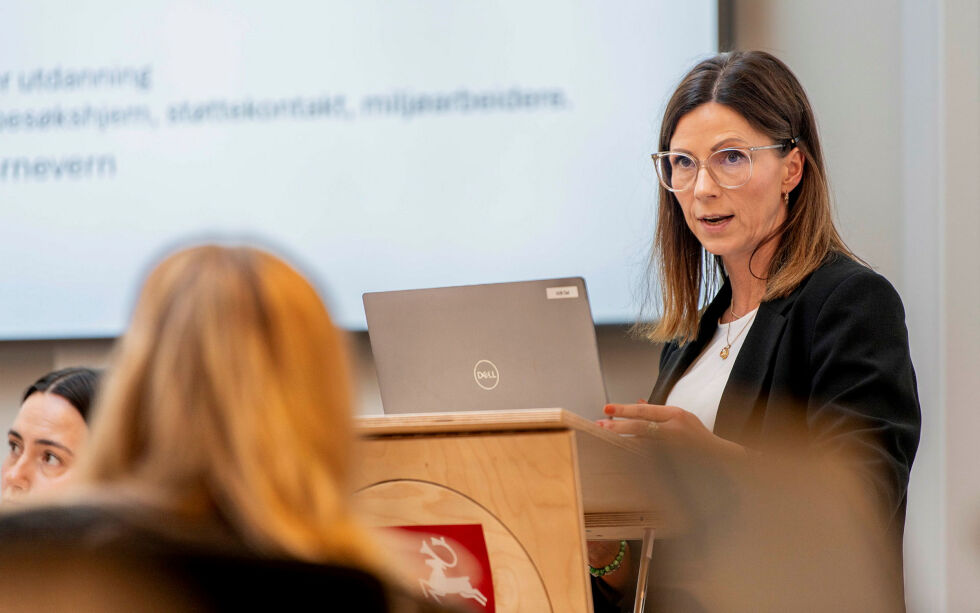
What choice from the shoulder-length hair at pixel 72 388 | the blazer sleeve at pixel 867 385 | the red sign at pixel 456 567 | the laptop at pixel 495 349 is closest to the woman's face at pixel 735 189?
the blazer sleeve at pixel 867 385

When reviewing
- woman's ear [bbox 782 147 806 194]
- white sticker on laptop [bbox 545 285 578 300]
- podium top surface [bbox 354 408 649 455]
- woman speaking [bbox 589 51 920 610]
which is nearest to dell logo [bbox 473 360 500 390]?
white sticker on laptop [bbox 545 285 578 300]

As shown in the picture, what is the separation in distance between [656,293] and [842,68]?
36.3 inches

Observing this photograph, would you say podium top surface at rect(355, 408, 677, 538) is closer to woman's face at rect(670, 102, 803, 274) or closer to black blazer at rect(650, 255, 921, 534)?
black blazer at rect(650, 255, 921, 534)

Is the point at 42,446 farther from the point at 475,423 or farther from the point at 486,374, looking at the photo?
the point at 475,423

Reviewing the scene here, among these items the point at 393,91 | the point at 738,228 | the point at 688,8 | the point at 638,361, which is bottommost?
the point at 638,361

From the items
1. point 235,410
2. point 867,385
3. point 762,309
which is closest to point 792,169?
point 762,309

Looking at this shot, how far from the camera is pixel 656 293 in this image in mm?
2406

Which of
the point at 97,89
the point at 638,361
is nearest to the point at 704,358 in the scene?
the point at 638,361

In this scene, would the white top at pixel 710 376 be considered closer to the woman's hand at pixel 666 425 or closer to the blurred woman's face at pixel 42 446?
the woman's hand at pixel 666 425

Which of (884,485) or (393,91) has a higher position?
(393,91)

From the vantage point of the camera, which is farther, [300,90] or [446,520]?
[300,90]

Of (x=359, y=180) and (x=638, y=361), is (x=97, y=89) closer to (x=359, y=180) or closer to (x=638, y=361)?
(x=359, y=180)

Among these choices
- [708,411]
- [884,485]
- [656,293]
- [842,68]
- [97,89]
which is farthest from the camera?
[97,89]

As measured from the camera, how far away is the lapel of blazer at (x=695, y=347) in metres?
2.14
